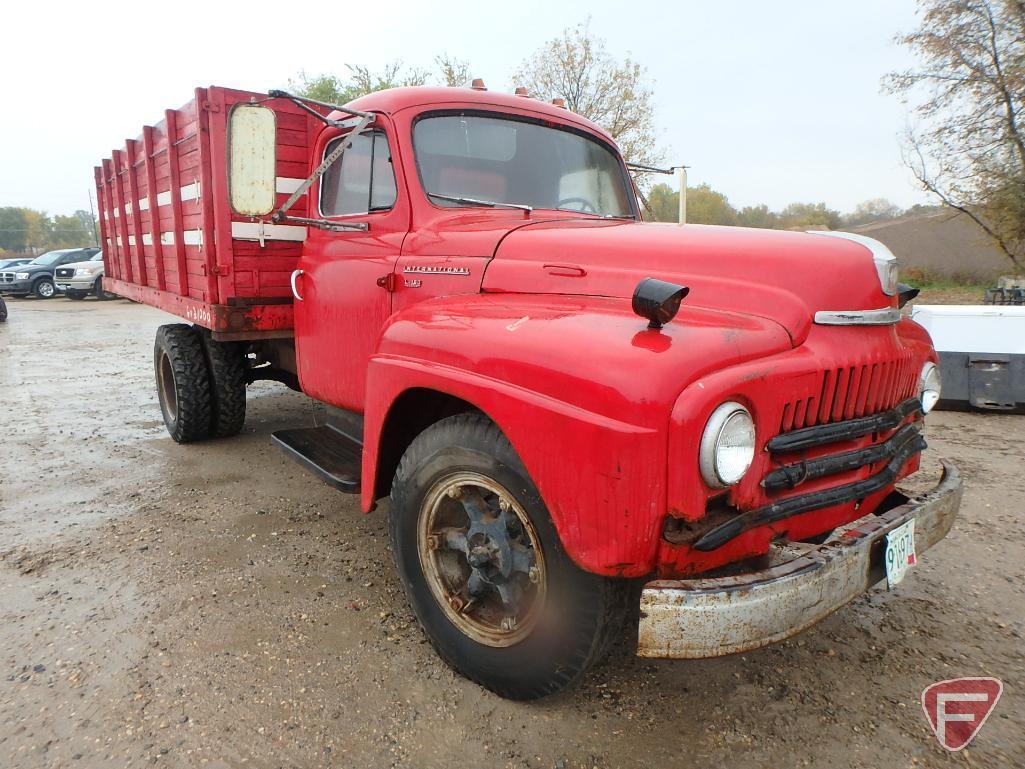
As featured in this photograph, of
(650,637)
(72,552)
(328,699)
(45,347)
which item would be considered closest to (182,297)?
(72,552)

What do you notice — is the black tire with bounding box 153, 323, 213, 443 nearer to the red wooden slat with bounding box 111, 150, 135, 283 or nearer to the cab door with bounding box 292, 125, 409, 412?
the red wooden slat with bounding box 111, 150, 135, 283

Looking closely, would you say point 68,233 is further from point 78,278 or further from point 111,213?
point 111,213

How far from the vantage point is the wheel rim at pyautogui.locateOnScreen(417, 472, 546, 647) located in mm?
2072

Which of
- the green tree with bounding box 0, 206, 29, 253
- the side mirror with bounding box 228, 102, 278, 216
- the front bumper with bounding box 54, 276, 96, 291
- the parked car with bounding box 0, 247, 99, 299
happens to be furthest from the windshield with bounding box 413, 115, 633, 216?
the green tree with bounding box 0, 206, 29, 253

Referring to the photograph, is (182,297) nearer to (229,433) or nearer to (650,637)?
(229,433)

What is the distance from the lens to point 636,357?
173 centimetres

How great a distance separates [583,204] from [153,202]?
3320 millimetres

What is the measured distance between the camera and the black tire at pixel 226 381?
4.84 metres

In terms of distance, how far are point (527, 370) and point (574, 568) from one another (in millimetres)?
560

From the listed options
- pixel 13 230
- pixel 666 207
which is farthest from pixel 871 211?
pixel 13 230

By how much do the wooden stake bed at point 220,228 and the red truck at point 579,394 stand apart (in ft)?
1.74

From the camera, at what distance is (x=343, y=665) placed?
7.97 ft

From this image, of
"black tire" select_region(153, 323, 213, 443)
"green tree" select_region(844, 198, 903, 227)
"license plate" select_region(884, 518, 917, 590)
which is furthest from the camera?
"green tree" select_region(844, 198, 903, 227)

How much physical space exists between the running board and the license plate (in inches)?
77.3
